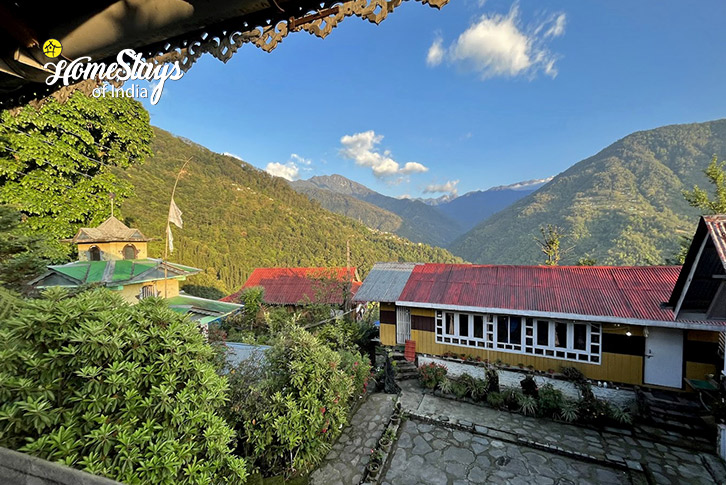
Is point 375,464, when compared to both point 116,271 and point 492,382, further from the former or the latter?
point 116,271

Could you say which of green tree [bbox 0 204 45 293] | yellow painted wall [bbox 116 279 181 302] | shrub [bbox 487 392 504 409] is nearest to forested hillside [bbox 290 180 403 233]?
yellow painted wall [bbox 116 279 181 302]

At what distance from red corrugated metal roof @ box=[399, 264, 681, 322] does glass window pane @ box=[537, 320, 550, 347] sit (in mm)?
598

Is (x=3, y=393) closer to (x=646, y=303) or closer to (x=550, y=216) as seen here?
(x=646, y=303)

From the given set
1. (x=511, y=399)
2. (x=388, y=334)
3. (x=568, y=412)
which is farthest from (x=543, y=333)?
(x=388, y=334)

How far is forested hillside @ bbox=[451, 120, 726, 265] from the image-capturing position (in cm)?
3944

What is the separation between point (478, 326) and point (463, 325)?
20.5 inches

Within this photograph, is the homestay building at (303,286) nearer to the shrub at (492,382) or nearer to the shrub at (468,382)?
the shrub at (468,382)

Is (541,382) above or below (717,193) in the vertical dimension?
below

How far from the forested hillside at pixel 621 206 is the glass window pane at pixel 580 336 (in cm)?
2943

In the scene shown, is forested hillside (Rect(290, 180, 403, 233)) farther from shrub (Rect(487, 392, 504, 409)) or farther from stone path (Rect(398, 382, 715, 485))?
stone path (Rect(398, 382, 715, 485))

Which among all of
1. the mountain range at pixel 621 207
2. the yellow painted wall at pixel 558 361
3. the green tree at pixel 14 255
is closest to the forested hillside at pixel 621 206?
the mountain range at pixel 621 207

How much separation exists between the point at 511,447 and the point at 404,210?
7542 inches

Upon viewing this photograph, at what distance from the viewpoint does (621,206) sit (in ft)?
166

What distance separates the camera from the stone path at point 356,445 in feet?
19.4
